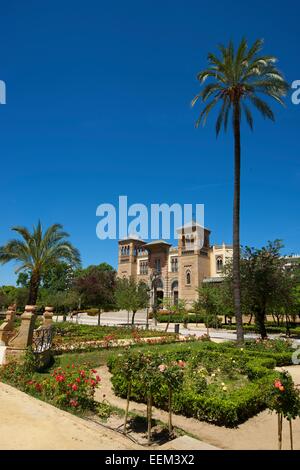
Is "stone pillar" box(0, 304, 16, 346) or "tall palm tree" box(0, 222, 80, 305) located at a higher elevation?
"tall palm tree" box(0, 222, 80, 305)

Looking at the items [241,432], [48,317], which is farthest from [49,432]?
[48,317]

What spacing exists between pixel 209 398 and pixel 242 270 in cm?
1552

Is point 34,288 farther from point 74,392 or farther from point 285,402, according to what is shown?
point 285,402

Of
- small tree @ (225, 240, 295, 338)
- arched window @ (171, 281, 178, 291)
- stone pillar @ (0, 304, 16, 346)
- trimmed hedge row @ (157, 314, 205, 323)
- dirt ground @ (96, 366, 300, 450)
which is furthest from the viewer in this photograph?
arched window @ (171, 281, 178, 291)

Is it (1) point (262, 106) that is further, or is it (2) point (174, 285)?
(2) point (174, 285)

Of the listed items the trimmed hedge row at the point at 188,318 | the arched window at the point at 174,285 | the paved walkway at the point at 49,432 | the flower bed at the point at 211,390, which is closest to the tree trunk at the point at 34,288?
the flower bed at the point at 211,390

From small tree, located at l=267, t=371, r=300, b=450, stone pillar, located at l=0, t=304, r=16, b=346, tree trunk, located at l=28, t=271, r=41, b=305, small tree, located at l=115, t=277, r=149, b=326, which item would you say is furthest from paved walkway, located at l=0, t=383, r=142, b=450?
small tree, located at l=115, t=277, r=149, b=326

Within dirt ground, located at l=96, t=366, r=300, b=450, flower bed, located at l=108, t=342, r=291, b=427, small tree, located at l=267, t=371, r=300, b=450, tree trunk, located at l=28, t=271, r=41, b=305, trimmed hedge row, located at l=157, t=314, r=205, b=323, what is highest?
tree trunk, located at l=28, t=271, r=41, b=305

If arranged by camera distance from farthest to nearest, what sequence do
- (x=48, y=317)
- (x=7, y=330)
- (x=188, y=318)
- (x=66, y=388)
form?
(x=188, y=318) → (x=7, y=330) → (x=48, y=317) → (x=66, y=388)

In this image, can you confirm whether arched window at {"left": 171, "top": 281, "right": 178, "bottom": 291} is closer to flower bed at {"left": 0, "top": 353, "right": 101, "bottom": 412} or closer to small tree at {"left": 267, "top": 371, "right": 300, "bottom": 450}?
flower bed at {"left": 0, "top": 353, "right": 101, "bottom": 412}

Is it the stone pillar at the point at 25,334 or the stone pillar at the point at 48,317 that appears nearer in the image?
the stone pillar at the point at 25,334

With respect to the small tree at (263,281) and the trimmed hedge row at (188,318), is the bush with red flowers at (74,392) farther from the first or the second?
the trimmed hedge row at (188,318)

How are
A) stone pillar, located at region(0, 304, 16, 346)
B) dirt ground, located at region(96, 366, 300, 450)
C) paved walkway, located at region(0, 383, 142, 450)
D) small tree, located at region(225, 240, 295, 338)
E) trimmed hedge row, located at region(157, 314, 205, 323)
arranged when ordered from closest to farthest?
paved walkway, located at region(0, 383, 142, 450), dirt ground, located at region(96, 366, 300, 450), stone pillar, located at region(0, 304, 16, 346), small tree, located at region(225, 240, 295, 338), trimmed hedge row, located at region(157, 314, 205, 323)
